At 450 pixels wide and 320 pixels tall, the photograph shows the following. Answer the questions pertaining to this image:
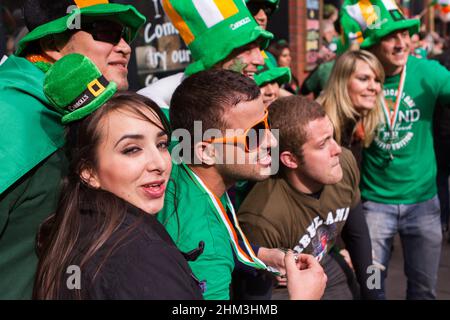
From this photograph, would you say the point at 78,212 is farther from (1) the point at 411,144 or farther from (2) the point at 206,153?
(1) the point at 411,144

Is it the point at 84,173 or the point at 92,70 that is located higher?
the point at 92,70

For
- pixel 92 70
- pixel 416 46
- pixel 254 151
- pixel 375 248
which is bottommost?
pixel 375 248

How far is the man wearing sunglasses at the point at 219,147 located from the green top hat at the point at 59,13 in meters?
0.40

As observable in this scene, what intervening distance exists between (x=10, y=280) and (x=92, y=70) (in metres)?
0.74

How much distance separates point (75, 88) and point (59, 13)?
596mm

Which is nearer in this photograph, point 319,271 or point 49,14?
point 319,271

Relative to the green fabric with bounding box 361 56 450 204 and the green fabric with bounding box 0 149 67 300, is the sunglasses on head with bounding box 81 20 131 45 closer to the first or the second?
the green fabric with bounding box 0 149 67 300

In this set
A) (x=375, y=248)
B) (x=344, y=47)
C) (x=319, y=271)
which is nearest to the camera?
(x=319, y=271)

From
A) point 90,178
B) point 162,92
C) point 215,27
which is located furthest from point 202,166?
point 215,27

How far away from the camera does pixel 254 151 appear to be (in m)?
2.21

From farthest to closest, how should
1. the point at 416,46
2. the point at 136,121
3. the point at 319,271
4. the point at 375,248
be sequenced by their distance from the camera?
the point at 416,46, the point at 375,248, the point at 319,271, the point at 136,121

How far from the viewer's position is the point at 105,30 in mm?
2238

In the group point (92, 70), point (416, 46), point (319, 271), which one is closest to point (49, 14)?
point (92, 70)
